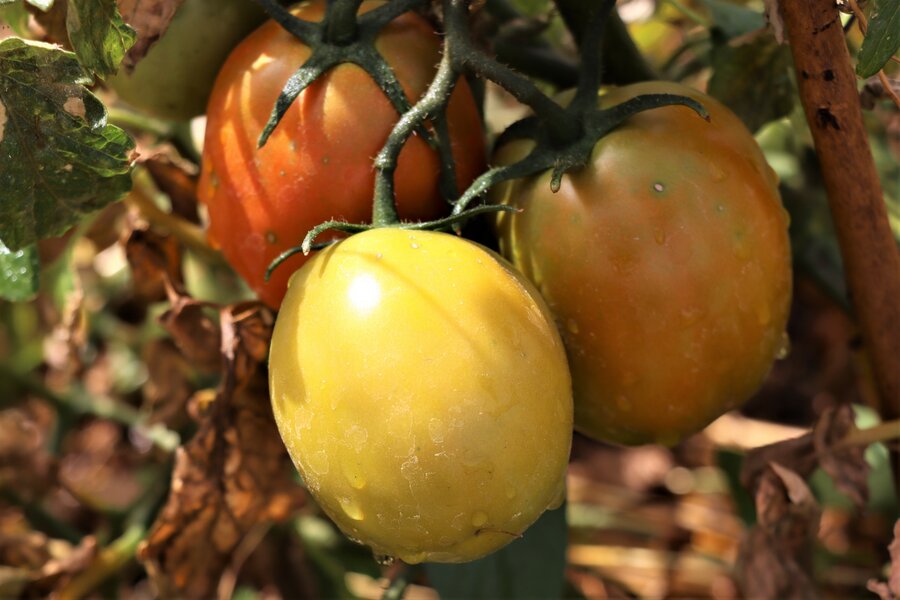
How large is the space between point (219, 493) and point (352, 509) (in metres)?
0.33

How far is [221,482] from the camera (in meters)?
0.90

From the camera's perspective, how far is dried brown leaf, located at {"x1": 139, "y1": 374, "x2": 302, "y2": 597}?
2.88 feet

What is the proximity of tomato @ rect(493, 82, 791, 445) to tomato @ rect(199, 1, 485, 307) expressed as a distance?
72 mm

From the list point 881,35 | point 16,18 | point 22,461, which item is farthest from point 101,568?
point 881,35

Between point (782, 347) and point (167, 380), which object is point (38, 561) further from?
point (782, 347)

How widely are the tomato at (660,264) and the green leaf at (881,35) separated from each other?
0.12m

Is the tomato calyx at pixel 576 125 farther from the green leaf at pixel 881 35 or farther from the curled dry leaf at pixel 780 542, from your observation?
the curled dry leaf at pixel 780 542

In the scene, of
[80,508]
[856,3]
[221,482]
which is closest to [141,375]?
[80,508]

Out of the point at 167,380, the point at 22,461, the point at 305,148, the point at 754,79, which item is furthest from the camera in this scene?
the point at 22,461

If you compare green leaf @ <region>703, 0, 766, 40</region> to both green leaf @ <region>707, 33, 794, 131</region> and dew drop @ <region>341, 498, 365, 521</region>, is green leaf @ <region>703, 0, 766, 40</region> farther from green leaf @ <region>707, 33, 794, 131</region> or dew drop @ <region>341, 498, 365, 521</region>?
dew drop @ <region>341, 498, 365, 521</region>

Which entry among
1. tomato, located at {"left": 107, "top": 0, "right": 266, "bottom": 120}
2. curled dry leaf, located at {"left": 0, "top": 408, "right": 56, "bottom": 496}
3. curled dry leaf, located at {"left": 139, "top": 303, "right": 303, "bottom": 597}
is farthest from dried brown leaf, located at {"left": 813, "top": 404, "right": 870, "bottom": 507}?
curled dry leaf, located at {"left": 0, "top": 408, "right": 56, "bottom": 496}

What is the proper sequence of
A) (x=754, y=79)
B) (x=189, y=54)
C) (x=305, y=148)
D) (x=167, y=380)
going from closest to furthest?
1. (x=305, y=148)
2. (x=189, y=54)
3. (x=754, y=79)
4. (x=167, y=380)

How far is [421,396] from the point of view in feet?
1.92

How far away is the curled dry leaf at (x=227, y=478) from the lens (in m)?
0.84
